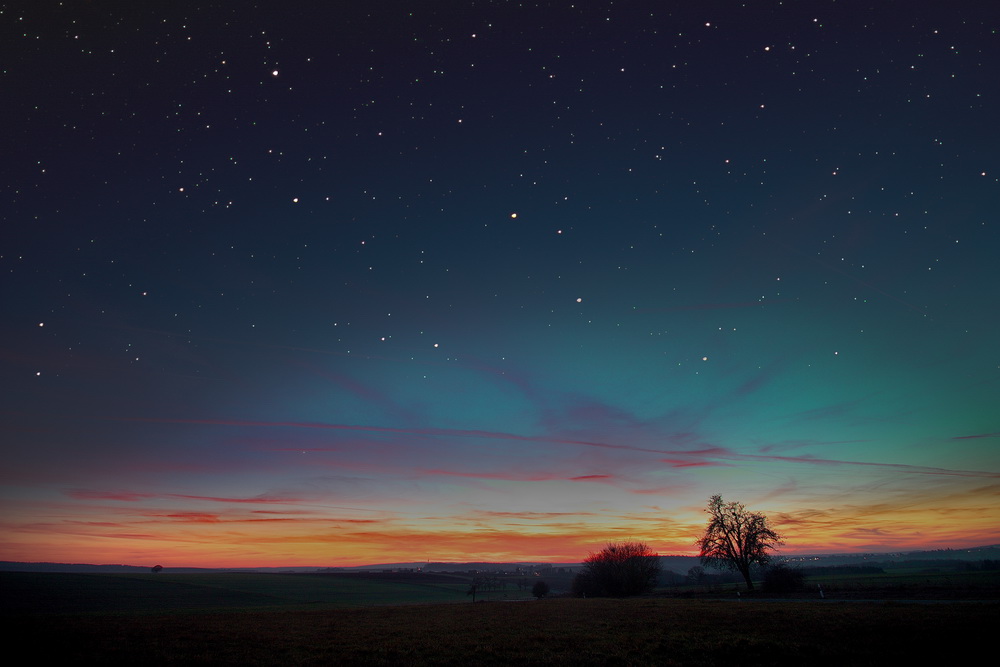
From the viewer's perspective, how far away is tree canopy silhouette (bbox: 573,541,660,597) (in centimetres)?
5981

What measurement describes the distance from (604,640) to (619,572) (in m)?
49.0

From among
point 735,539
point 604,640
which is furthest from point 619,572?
point 604,640

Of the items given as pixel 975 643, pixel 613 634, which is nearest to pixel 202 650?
pixel 613 634

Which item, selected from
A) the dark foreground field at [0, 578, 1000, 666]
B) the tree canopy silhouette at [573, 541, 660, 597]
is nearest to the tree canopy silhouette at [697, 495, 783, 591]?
the tree canopy silhouette at [573, 541, 660, 597]

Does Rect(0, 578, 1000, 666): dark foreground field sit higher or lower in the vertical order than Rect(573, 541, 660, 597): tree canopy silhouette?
higher

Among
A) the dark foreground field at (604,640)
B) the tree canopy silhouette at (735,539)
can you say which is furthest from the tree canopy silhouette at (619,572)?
the dark foreground field at (604,640)

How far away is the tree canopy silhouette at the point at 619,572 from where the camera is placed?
59.8 meters

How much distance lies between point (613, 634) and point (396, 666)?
9.08m

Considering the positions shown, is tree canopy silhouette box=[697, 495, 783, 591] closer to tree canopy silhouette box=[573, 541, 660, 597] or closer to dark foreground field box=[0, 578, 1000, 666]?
tree canopy silhouette box=[573, 541, 660, 597]

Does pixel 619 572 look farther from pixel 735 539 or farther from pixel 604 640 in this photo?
pixel 604 640

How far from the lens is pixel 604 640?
17.4 meters

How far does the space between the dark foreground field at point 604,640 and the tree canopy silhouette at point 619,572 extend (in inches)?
1554

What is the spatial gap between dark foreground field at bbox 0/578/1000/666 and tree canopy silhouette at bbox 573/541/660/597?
129ft

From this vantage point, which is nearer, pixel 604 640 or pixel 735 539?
pixel 604 640
